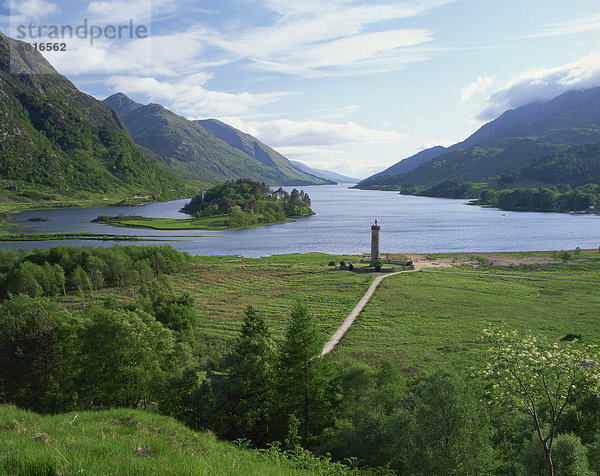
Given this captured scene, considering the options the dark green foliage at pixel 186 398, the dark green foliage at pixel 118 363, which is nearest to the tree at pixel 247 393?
the dark green foliage at pixel 186 398

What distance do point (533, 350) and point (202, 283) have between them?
222ft

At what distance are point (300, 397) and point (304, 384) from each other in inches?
31.3

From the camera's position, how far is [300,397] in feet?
73.0

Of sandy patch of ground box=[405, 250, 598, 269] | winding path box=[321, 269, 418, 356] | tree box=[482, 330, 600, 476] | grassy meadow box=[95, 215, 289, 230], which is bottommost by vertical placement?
winding path box=[321, 269, 418, 356]

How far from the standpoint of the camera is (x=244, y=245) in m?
131

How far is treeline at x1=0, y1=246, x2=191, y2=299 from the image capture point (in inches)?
2347

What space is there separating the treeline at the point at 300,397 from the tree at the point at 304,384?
0.06 m

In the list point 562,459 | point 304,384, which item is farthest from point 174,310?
point 562,459

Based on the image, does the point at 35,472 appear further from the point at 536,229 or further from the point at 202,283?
the point at 536,229

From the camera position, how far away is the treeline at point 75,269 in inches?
2347

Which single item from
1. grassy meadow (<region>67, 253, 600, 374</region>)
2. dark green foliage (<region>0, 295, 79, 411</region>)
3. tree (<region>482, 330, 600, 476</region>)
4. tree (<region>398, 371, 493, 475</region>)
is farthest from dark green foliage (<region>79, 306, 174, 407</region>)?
tree (<region>482, 330, 600, 476</region>)

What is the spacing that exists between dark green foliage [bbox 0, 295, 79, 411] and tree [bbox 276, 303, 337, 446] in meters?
14.5

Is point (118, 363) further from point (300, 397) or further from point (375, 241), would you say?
point (375, 241)

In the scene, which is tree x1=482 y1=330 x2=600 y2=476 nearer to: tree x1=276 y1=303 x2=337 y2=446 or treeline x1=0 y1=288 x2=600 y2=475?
treeline x1=0 y1=288 x2=600 y2=475
